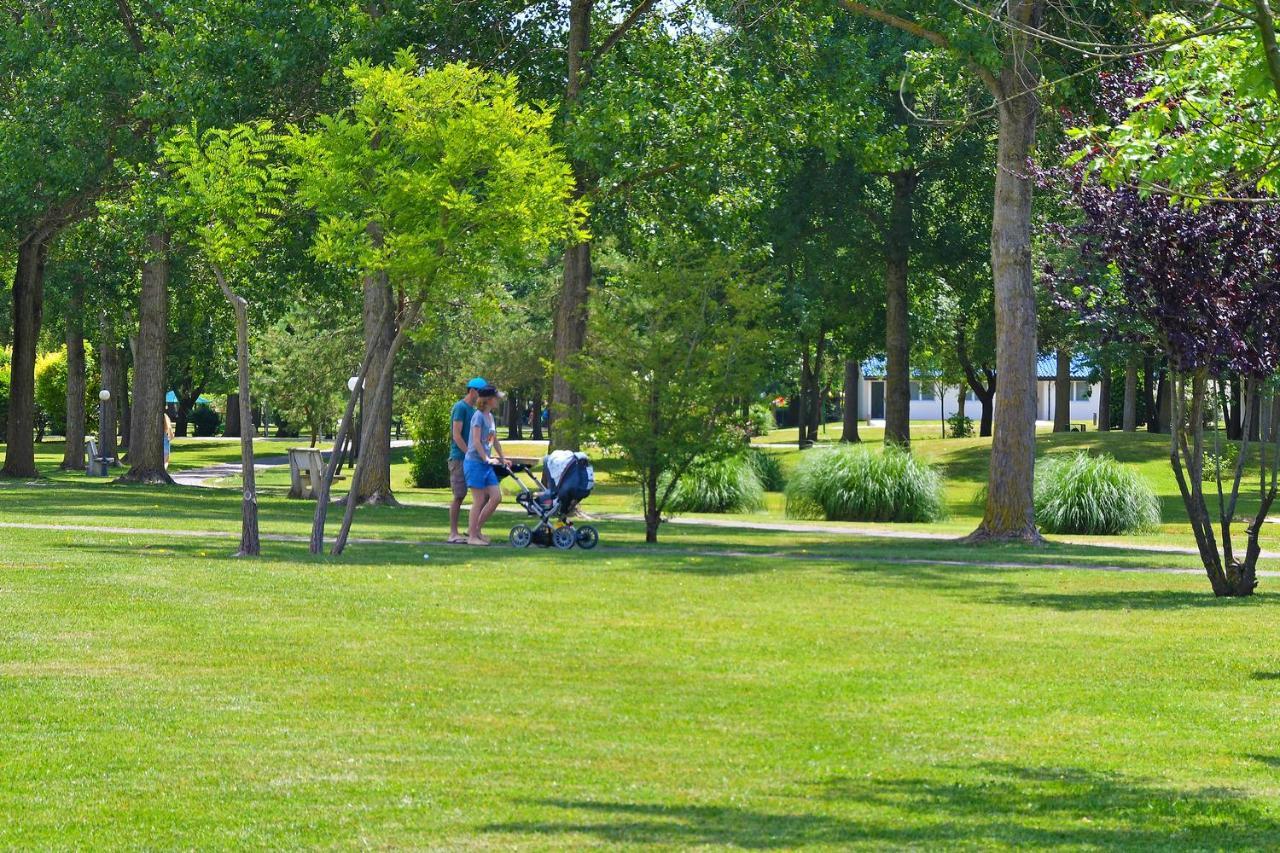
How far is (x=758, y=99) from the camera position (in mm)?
30203


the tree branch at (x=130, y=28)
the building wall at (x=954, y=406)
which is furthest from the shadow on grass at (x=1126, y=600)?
the building wall at (x=954, y=406)

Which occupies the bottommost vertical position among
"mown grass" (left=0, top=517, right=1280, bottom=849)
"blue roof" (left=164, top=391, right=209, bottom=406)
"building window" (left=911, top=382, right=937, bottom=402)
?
"mown grass" (left=0, top=517, right=1280, bottom=849)

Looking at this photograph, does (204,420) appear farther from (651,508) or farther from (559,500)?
(559,500)

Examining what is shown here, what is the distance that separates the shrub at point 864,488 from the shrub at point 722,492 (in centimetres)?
195

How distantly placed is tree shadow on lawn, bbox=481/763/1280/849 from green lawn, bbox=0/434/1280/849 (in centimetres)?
2

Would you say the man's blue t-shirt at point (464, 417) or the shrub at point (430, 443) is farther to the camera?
the shrub at point (430, 443)

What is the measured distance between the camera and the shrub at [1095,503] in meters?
30.2

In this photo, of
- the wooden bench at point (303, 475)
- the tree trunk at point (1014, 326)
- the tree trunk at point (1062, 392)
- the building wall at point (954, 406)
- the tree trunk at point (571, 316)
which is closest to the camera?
the tree trunk at point (1014, 326)

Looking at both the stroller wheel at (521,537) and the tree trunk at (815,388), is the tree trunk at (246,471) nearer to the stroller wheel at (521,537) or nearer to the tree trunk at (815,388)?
the stroller wheel at (521,537)

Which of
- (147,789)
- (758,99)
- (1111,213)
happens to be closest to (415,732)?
(147,789)

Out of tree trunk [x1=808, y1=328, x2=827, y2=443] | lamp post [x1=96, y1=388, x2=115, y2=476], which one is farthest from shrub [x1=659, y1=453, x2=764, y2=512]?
tree trunk [x1=808, y1=328, x2=827, y2=443]

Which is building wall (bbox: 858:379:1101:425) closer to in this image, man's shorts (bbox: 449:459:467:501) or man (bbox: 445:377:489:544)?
man's shorts (bbox: 449:459:467:501)

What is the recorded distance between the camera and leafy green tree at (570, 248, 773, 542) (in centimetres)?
2314

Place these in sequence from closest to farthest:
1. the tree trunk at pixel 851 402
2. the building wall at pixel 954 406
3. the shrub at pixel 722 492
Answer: the shrub at pixel 722 492 → the tree trunk at pixel 851 402 → the building wall at pixel 954 406
